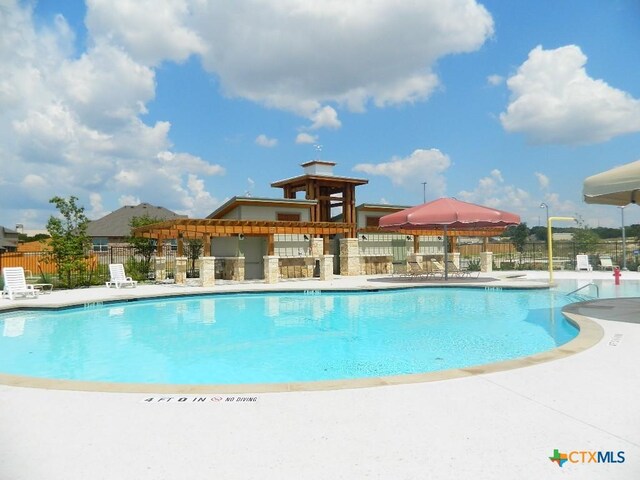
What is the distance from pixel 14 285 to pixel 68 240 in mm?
4385

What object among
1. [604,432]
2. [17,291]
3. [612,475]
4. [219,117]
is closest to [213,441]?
[612,475]

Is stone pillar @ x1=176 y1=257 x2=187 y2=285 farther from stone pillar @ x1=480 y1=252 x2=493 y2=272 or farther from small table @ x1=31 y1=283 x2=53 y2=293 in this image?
stone pillar @ x1=480 y1=252 x2=493 y2=272

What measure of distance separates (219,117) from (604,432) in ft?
73.9

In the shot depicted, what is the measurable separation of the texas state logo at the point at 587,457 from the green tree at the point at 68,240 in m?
20.8

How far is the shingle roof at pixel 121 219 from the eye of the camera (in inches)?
1849

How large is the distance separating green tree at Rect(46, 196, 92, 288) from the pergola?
2.75 metres

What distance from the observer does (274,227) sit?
21375mm

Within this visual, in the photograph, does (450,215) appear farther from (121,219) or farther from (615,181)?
(121,219)

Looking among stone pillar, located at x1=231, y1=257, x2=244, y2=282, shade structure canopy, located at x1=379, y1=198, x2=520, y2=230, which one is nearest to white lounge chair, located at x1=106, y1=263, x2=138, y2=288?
stone pillar, located at x1=231, y1=257, x2=244, y2=282

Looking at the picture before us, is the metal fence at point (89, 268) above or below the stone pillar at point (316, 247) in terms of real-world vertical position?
below

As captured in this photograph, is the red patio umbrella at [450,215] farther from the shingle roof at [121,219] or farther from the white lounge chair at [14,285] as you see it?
the shingle roof at [121,219]

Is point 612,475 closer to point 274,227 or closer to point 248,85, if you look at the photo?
point 248,85

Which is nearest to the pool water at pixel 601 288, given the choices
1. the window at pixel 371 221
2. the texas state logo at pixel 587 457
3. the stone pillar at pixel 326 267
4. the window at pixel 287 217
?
the stone pillar at pixel 326 267

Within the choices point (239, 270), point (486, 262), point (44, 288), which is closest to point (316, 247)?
point (239, 270)
